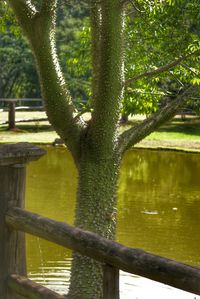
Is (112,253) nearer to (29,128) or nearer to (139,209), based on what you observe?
(139,209)

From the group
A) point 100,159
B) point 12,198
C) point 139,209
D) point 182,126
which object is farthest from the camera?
point 182,126

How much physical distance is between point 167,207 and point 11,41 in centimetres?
3672

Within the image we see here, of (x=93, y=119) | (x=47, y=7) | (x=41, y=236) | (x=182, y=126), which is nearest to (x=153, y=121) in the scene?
(x=93, y=119)

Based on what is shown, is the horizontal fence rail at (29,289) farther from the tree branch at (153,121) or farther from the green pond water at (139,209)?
the green pond water at (139,209)

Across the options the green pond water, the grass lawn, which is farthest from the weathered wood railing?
the grass lawn

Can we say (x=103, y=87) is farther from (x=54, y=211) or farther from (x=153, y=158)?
(x=153, y=158)

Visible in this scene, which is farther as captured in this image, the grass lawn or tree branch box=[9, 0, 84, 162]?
the grass lawn

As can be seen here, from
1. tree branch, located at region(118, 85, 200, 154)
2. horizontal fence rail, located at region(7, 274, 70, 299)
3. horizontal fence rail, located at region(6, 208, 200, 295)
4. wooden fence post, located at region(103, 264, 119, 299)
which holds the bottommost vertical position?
horizontal fence rail, located at region(7, 274, 70, 299)

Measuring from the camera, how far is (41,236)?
4.04m

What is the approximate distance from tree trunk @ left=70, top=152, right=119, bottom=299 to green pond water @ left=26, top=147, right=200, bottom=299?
1226mm

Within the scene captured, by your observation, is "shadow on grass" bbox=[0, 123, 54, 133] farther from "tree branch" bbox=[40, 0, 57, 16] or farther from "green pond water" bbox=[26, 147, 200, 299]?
"tree branch" bbox=[40, 0, 57, 16]

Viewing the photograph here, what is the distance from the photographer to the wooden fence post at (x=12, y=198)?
4039 millimetres

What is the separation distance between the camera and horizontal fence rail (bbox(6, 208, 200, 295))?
309 cm

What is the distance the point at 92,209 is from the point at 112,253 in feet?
10.7
